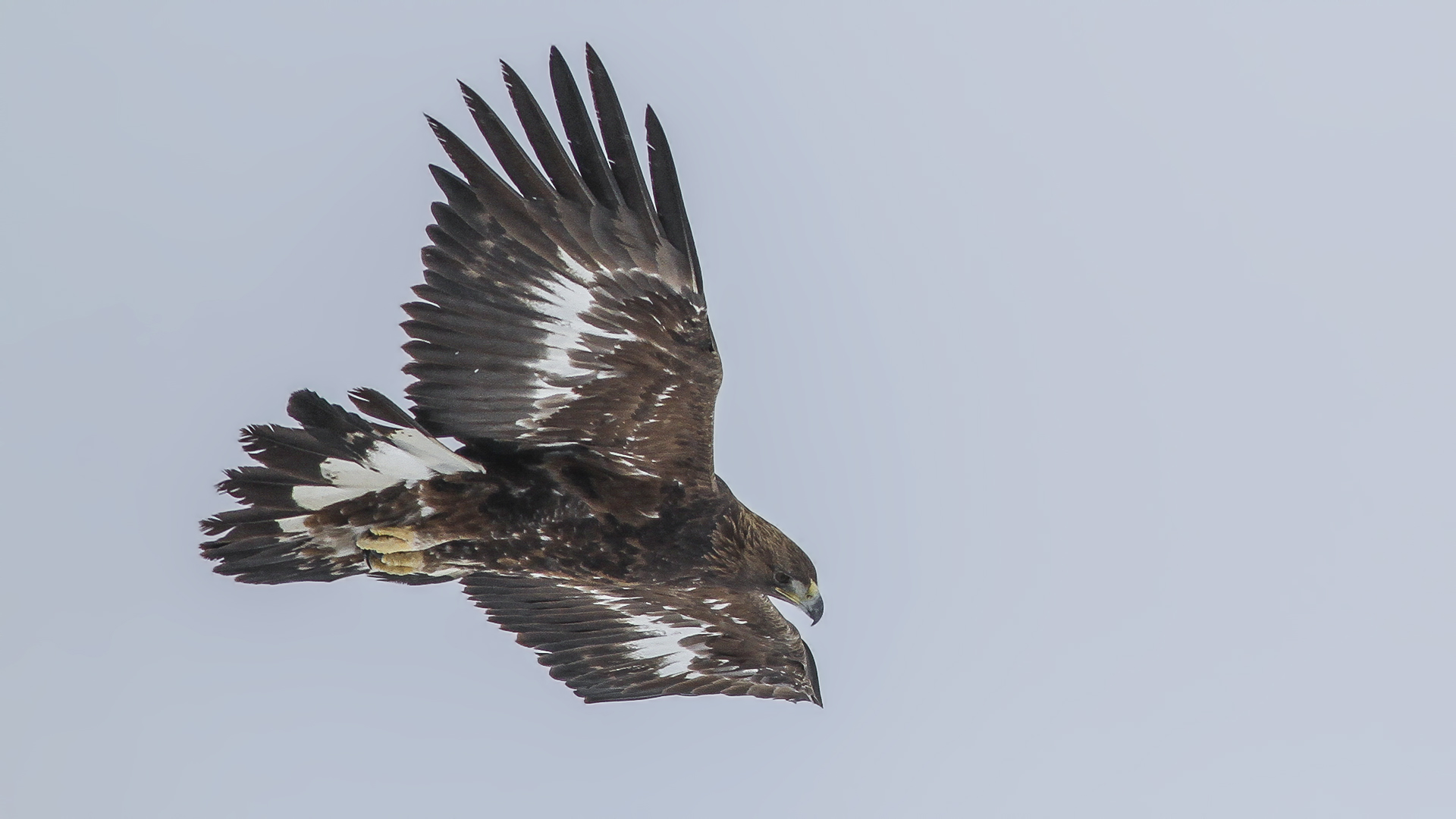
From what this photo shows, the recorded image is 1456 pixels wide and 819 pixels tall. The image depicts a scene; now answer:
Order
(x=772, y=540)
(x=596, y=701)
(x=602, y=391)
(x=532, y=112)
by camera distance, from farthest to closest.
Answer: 1. (x=596, y=701)
2. (x=772, y=540)
3. (x=602, y=391)
4. (x=532, y=112)

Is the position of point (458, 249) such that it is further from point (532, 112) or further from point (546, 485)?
point (546, 485)

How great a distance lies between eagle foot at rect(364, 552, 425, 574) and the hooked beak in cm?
183

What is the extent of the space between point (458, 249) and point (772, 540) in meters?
2.21

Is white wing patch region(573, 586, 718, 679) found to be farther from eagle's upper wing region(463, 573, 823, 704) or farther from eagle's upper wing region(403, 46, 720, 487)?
eagle's upper wing region(403, 46, 720, 487)

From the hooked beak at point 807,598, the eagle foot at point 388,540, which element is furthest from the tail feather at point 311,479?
the hooked beak at point 807,598

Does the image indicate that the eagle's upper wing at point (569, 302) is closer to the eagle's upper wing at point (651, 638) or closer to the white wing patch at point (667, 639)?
the eagle's upper wing at point (651, 638)

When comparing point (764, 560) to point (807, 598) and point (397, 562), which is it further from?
point (397, 562)

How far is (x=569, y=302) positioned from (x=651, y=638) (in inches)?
109

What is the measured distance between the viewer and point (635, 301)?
5.95 m

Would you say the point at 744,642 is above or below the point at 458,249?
below

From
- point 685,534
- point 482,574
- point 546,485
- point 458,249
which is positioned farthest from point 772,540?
point 458,249

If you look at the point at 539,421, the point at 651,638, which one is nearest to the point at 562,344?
the point at 539,421

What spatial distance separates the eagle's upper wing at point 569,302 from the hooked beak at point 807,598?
86 centimetres

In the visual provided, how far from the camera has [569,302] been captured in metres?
5.98
